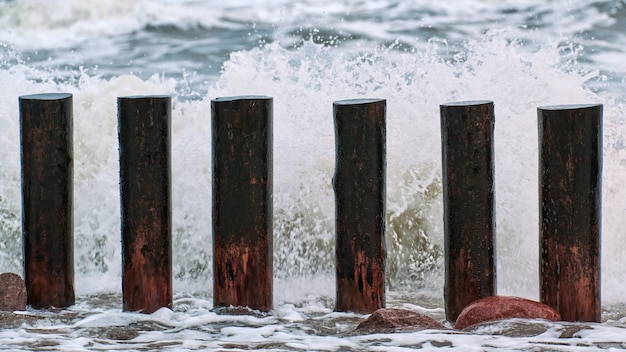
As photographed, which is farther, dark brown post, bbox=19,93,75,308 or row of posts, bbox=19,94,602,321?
dark brown post, bbox=19,93,75,308

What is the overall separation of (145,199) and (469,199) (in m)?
1.39

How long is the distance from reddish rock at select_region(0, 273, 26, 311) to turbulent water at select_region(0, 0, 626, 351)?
0.18m

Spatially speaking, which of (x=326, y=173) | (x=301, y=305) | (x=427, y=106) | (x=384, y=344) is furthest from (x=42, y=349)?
(x=427, y=106)

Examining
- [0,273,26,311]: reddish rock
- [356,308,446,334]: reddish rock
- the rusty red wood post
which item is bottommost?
[356,308,446,334]: reddish rock

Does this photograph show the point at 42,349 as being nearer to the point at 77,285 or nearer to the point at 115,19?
the point at 77,285

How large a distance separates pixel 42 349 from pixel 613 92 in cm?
762

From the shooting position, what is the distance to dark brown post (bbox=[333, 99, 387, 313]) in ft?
16.3

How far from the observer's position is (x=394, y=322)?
4738 millimetres

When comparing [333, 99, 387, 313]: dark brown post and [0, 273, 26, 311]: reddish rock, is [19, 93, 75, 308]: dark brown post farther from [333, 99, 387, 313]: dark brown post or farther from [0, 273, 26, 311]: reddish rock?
[333, 99, 387, 313]: dark brown post

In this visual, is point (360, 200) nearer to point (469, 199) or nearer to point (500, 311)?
point (469, 199)

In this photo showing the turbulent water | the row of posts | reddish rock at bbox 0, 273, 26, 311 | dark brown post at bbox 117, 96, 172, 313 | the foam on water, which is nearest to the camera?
the row of posts

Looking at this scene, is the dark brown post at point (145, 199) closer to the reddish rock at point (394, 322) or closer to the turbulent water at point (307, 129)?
the turbulent water at point (307, 129)

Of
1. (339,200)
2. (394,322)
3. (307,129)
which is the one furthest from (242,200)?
(307,129)

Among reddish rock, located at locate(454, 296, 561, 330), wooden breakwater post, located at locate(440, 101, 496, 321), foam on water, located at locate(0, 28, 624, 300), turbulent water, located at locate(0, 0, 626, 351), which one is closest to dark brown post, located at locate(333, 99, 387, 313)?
turbulent water, located at locate(0, 0, 626, 351)
